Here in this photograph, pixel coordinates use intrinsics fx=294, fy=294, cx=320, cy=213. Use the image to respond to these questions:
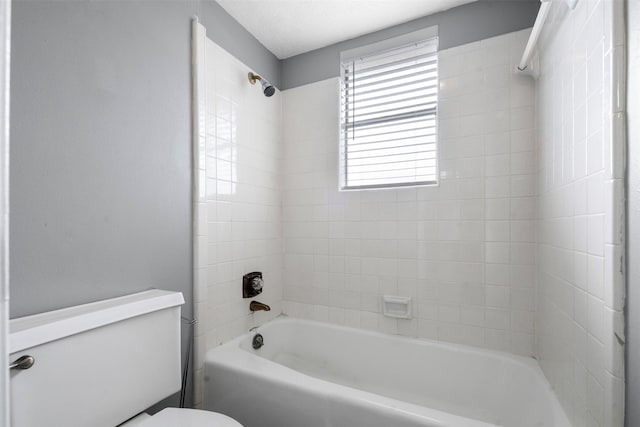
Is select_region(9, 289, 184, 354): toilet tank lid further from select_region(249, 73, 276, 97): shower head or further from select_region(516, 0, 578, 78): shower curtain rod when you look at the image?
select_region(516, 0, 578, 78): shower curtain rod

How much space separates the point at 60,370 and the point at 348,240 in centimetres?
156

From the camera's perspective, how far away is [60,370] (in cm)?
87

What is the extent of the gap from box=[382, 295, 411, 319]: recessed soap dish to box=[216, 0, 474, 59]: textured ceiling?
1.77 meters

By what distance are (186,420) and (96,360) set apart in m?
0.39

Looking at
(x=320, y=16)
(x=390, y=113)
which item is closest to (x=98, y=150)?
(x=320, y=16)

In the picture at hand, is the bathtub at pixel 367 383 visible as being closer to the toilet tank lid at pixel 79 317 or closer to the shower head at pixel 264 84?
the toilet tank lid at pixel 79 317

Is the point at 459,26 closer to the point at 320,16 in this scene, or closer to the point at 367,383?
the point at 320,16

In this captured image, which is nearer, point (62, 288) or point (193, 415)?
point (62, 288)

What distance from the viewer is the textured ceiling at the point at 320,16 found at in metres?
1.71

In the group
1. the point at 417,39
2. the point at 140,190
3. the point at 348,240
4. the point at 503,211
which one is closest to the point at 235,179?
the point at 140,190

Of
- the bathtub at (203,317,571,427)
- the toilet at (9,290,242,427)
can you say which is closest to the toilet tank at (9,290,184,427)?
the toilet at (9,290,242,427)

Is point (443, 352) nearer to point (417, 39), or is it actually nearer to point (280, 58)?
point (417, 39)

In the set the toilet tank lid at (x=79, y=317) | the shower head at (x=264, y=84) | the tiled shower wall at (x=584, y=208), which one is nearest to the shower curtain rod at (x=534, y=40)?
the tiled shower wall at (x=584, y=208)

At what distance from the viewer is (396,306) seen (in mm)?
1893
